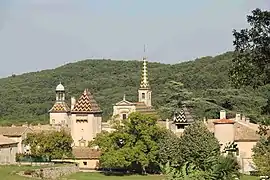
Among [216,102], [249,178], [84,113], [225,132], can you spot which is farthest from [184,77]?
[249,178]

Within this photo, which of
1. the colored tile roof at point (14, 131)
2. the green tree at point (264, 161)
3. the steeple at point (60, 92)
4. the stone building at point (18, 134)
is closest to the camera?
the green tree at point (264, 161)

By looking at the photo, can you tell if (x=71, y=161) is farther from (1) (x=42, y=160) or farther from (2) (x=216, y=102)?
(2) (x=216, y=102)

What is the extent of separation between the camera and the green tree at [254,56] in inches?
468

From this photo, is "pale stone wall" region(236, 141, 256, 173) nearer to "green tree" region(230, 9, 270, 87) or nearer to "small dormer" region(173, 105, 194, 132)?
"small dormer" region(173, 105, 194, 132)

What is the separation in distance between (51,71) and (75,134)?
10028 cm

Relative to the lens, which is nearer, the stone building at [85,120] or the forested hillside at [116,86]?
the stone building at [85,120]

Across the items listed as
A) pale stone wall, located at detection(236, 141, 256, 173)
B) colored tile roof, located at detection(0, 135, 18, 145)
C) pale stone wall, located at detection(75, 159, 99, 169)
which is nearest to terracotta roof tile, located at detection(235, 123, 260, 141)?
pale stone wall, located at detection(236, 141, 256, 173)

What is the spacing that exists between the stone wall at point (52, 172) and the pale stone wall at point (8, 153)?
4588 mm

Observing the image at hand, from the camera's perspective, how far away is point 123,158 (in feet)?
155

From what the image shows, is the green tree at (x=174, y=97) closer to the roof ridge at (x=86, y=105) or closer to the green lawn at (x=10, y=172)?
the roof ridge at (x=86, y=105)

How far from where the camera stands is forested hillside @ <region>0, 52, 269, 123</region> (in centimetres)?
7131

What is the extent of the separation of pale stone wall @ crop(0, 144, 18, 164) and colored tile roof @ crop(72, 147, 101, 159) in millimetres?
4879

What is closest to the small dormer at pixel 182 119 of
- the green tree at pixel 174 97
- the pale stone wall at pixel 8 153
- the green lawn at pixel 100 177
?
the green tree at pixel 174 97

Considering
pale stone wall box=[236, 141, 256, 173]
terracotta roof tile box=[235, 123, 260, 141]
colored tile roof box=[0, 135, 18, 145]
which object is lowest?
pale stone wall box=[236, 141, 256, 173]
